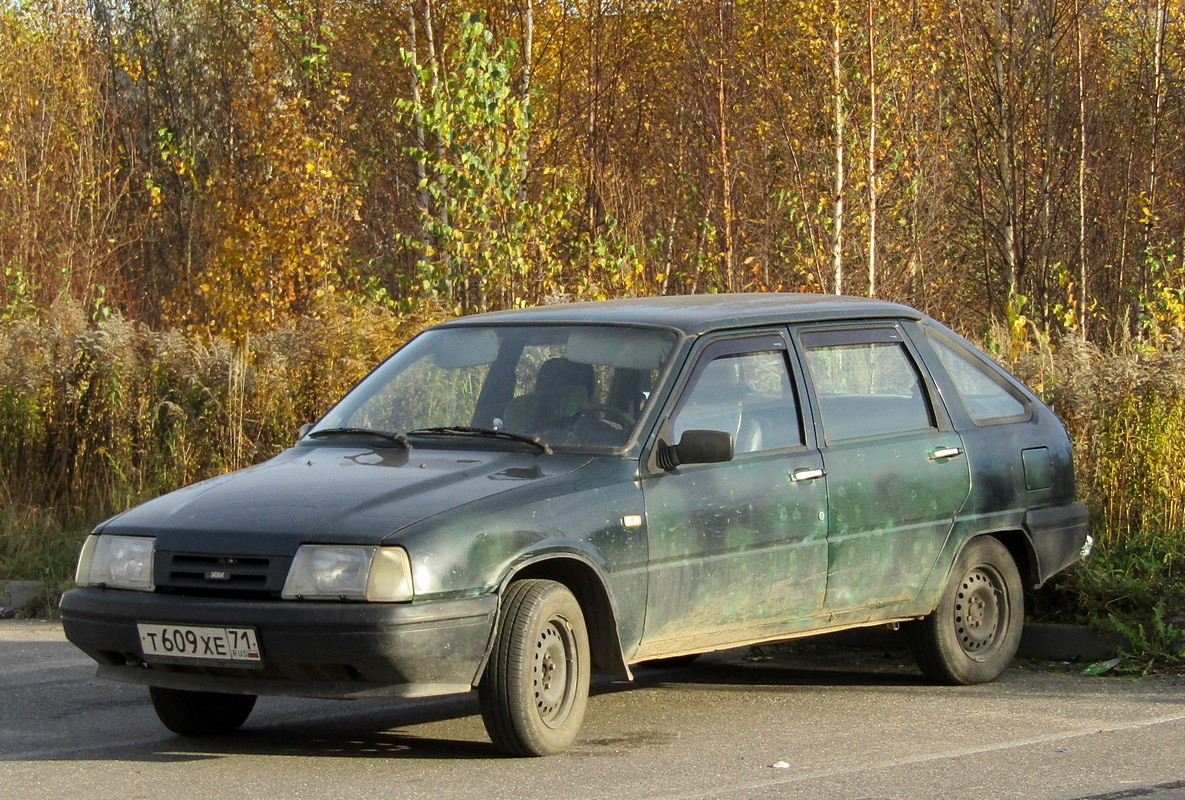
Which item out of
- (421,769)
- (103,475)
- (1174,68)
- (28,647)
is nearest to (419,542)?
(421,769)

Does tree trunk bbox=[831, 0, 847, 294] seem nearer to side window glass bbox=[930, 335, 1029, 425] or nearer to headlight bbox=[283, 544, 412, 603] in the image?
side window glass bbox=[930, 335, 1029, 425]

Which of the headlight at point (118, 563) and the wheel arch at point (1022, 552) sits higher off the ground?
the headlight at point (118, 563)

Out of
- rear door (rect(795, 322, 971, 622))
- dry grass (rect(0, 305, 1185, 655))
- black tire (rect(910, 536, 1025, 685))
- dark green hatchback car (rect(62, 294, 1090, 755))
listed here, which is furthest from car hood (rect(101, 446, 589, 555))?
dry grass (rect(0, 305, 1185, 655))

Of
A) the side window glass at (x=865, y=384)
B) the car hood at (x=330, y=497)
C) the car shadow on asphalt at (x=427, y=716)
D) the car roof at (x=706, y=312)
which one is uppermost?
the car roof at (x=706, y=312)

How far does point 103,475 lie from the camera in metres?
12.0

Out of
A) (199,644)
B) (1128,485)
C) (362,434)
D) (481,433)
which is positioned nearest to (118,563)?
(199,644)

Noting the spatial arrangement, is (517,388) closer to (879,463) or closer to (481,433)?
(481,433)

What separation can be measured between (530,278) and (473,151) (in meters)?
1.42

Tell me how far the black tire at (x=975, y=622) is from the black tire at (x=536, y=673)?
2.07 metres

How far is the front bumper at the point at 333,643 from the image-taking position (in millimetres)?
5426

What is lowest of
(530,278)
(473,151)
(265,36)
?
(530,278)

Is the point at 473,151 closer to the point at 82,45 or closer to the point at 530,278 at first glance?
the point at 530,278

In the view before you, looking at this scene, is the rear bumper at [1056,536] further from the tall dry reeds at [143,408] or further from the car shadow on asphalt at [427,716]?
the tall dry reeds at [143,408]

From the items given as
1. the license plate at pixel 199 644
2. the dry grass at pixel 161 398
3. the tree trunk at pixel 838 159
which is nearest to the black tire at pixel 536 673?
the license plate at pixel 199 644
